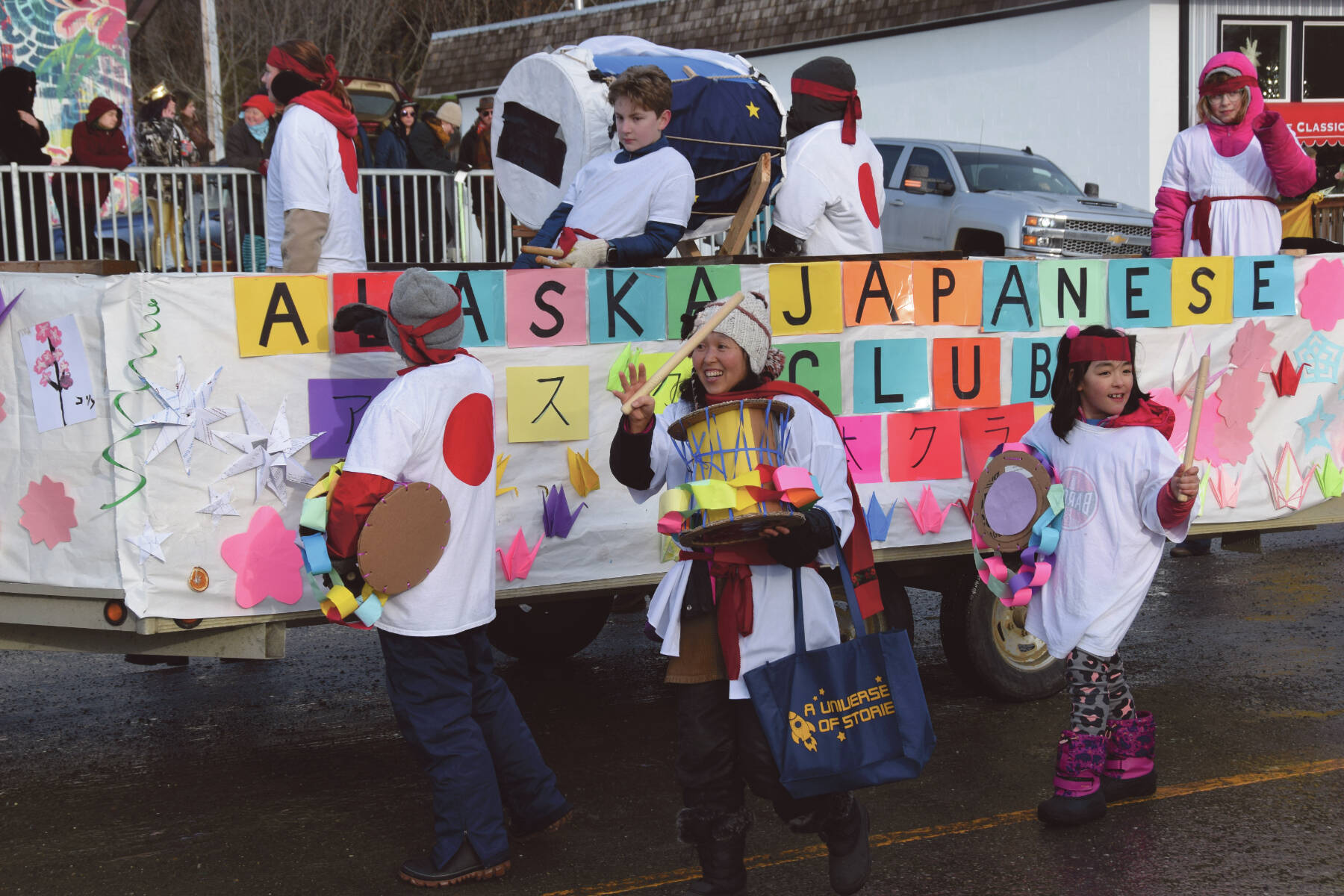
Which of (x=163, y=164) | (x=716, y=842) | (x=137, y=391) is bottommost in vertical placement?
(x=716, y=842)

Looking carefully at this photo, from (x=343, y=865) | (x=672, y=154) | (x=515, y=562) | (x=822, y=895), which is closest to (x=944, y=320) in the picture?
(x=672, y=154)

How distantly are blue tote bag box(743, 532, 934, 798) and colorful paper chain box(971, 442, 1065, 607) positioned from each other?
1.18m

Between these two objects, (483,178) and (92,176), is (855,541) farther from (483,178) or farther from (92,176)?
Answer: (92,176)

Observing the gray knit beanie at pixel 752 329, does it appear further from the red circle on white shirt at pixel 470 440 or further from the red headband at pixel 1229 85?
the red headband at pixel 1229 85

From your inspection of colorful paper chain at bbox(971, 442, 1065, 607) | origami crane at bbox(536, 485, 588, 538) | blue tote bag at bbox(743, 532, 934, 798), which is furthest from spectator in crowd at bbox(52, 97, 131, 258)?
blue tote bag at bbox(743, 532, 934, 798)

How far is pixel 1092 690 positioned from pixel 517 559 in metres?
2.08

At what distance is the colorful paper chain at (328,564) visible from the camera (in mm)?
4391

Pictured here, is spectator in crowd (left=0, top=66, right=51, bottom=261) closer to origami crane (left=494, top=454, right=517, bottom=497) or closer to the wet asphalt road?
the wet asphalt road

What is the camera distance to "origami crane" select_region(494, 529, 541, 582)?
Answer: 17.7 feet

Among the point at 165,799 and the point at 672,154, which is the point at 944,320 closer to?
the point at 672,154

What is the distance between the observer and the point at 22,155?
12.0 meters

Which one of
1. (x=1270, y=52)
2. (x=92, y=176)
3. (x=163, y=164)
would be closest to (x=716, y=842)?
(x=92, y=176)

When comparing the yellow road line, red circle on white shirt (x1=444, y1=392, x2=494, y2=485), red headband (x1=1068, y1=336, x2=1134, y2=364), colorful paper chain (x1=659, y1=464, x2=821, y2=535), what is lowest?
the yellow road line

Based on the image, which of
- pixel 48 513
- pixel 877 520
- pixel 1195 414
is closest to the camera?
pixel 1195 414
